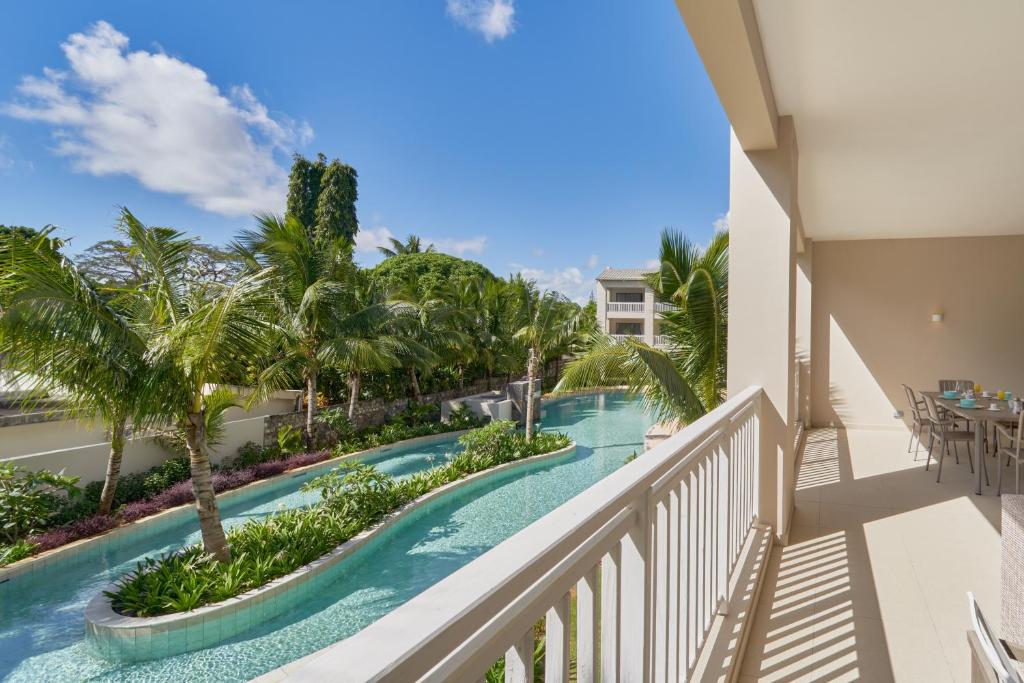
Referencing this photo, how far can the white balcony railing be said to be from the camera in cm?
54

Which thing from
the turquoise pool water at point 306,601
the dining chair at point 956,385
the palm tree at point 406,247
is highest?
the palm tree at point 406,247

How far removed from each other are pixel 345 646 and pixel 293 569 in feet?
20.7

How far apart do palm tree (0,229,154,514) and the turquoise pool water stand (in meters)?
2.01

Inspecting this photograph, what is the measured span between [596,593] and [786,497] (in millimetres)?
3394

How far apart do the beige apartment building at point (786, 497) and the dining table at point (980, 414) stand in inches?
4.8

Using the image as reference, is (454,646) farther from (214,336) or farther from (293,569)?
(293,569)

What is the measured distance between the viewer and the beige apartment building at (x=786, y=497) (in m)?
0.82

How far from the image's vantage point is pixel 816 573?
3.22 metres

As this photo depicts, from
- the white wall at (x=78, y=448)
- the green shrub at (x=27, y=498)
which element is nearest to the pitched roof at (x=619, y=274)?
the white wall at (x=78, y=448)

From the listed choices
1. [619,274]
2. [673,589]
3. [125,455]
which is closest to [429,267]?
[619,274]

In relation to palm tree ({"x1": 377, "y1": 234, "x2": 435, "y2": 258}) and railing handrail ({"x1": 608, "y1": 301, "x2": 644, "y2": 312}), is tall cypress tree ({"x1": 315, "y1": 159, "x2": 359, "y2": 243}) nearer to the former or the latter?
palm tree ({"x1": 377, "y1": 234, "x2": 435, "y2": 258})

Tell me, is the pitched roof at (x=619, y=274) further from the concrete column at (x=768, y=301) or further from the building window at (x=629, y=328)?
the concrete column at (x=768, y=301)

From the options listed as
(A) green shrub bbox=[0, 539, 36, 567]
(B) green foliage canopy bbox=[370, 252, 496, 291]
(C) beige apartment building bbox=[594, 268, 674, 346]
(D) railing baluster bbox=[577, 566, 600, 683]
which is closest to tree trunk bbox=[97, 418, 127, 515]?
(A) green shrub bbox=[0, 539, 36, 567]

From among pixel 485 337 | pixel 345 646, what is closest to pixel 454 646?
pixel 345 646
